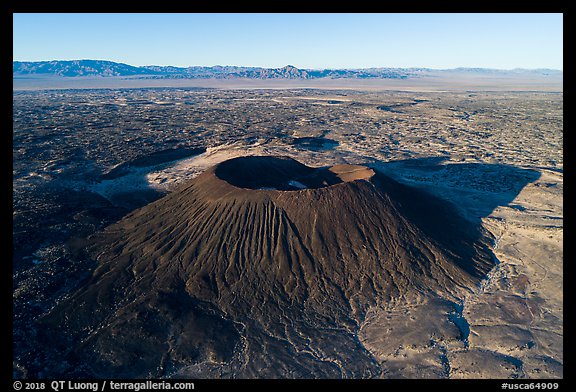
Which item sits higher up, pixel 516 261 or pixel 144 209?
pixel 144 209

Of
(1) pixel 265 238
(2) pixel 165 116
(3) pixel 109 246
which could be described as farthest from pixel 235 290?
(2) pixel 165 116

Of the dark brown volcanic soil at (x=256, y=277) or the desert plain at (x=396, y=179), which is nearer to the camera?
the dark brown volcanic soil at (x=256, y=277)

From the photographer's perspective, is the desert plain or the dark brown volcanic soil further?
the desert plain

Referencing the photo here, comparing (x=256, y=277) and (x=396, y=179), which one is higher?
(x=256, y=277)

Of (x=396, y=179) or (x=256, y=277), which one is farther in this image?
(x=396, y=179)

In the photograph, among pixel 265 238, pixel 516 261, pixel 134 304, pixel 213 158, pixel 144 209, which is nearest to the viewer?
pixel 134 304

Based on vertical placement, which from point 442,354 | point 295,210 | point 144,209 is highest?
point 295,210

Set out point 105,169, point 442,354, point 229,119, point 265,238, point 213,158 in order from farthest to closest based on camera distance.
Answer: point 229,119 < point 213,158 < point 105,169 < point 265,238 < point 442,354
